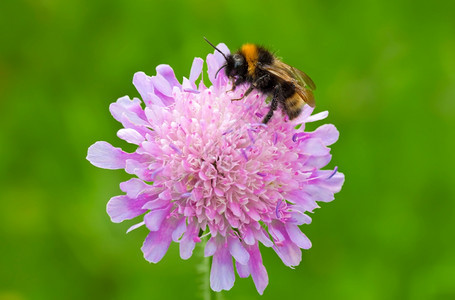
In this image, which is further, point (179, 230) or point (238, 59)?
point (238, 59)

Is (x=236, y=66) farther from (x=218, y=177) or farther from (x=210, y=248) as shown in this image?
(x=210, y=248)

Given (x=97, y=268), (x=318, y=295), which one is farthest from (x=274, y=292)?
(x=97, y=268)

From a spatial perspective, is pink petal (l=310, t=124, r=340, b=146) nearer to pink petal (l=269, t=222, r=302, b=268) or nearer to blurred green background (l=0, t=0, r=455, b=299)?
pink petal (l=269, t=222, r=302, b=268)

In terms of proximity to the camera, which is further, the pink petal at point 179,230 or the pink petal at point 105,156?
the pink petal at point 105,156

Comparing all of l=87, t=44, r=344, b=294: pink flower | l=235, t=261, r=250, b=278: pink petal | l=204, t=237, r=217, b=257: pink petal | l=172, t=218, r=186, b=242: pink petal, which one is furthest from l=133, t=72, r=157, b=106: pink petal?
l=235, t=261, r=250, b=278: pink petal

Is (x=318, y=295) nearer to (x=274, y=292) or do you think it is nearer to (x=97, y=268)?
(x=274, y=292)

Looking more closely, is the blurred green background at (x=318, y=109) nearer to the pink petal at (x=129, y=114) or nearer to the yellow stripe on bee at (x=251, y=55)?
the pink petal at (x=129, y=114)

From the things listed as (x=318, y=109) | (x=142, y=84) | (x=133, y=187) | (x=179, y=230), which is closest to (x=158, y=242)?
(x=179, y=230)

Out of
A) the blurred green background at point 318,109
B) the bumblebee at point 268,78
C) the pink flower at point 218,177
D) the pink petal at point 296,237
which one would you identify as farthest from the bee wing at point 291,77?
the blurred green background at point 318,109
